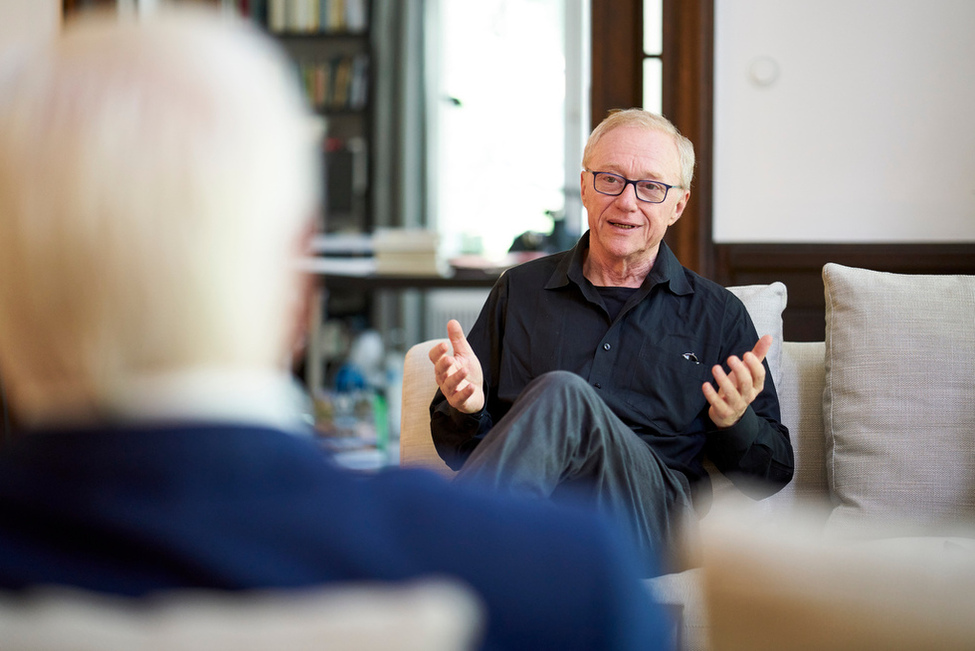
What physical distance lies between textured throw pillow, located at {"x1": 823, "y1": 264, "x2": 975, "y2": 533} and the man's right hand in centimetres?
72

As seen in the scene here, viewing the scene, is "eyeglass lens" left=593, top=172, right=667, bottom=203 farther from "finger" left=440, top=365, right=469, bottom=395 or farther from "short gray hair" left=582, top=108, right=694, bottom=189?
"finger" left=440, top=365, right=469, bottom=395

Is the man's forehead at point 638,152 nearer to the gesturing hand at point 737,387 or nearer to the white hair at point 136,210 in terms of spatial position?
the gesturing hand at point 737,387

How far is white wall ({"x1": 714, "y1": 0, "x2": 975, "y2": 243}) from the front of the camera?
307 cm


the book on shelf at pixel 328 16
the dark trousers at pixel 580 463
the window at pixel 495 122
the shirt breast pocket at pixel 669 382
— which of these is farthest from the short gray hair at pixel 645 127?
the book on shelf at pixel 328 16

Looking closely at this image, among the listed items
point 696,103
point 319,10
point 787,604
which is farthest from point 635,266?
point 319,10

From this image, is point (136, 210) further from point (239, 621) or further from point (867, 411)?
point (867, 411)

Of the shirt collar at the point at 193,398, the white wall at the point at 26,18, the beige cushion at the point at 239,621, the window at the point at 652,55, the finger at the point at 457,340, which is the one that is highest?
the white wall at the point at 26,18

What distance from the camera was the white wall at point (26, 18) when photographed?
3721 millimetres

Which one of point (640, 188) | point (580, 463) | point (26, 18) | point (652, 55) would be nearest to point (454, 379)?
point (580, 463)

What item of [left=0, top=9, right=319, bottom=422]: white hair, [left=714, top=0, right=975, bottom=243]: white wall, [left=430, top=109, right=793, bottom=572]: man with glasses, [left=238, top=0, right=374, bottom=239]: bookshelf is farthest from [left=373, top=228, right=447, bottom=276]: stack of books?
[left=0, top=9, right=319, bottom=422]: white hair

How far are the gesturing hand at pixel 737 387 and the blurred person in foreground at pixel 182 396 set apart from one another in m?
1.18

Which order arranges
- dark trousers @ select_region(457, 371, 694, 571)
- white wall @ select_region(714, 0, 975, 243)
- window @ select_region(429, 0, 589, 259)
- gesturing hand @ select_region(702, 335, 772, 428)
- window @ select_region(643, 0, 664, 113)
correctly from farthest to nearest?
window @ select_region(429, 0, 589, 259)
window @ select_region(643, 0, 664, 113)
white wall @ select_region(714, 0, 975, 243)
gesturing hand @ select_region(702, 335, 772, 428)
dark trousers @ select_region(457, 371, 694, 571)

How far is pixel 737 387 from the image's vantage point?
1.65m

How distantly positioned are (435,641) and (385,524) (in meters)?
0.07
